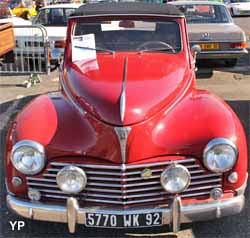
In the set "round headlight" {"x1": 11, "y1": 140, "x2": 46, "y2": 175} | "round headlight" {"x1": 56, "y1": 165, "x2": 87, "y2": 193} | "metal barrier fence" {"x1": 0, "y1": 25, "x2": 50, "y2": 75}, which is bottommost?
"metal barrier fence" {"x1": 0, "y1": 25, "x2": 50, "y2": 75}

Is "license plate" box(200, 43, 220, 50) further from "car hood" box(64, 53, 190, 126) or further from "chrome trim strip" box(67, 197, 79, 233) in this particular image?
"chrome trim strip" box(67, 197, 79, 233)

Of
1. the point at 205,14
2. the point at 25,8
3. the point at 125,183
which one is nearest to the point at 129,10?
the point at 125,183

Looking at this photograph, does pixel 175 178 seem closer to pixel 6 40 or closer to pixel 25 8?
pixel 6 40

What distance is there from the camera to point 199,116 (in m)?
3.67

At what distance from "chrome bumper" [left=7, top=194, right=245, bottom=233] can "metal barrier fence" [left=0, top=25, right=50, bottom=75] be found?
6.46 m

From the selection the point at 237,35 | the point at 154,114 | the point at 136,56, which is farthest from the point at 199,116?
the point at 237,35

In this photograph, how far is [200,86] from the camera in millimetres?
8805

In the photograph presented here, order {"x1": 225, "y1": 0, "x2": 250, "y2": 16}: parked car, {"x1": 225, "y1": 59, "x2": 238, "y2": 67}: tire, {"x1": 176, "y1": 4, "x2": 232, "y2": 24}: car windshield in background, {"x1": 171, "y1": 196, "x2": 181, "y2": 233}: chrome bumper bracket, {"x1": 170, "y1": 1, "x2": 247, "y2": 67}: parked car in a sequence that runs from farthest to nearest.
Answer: {"x1": 225, "y1": 0, "x2": 250, "y2": 16}: parked car < {"x1": 176, "y1": 4, "x2": 232, "y2": 24}: car windshield in background < {"x1": 225, "y1": 59, "x2": 238, "y2": 67}: tire < {"x1": 170, "y1": 1, "x2": 247, "y2": 67}: parked car < {"x1": 171, "y1": 196, "x2": 181, "y2": 233}: chrome bumper bracket

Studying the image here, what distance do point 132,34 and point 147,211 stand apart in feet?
7.19

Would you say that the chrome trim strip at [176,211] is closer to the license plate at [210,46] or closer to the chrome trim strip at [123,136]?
the chrome trim strip at [123,136]

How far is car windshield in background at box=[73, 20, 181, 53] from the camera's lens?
4.77 metres

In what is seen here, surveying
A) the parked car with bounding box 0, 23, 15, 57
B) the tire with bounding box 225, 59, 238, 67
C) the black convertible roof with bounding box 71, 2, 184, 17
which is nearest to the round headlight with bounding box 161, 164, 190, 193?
the black convertible roof with bounding box 71, 2, 184, 17

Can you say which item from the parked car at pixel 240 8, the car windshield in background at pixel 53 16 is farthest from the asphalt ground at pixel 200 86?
the parked car at pixel 240 8

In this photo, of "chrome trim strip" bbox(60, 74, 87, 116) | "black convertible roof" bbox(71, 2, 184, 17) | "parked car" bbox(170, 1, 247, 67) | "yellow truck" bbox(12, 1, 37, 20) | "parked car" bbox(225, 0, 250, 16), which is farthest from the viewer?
"parked car" bbox(225, 0, 250, 16)
